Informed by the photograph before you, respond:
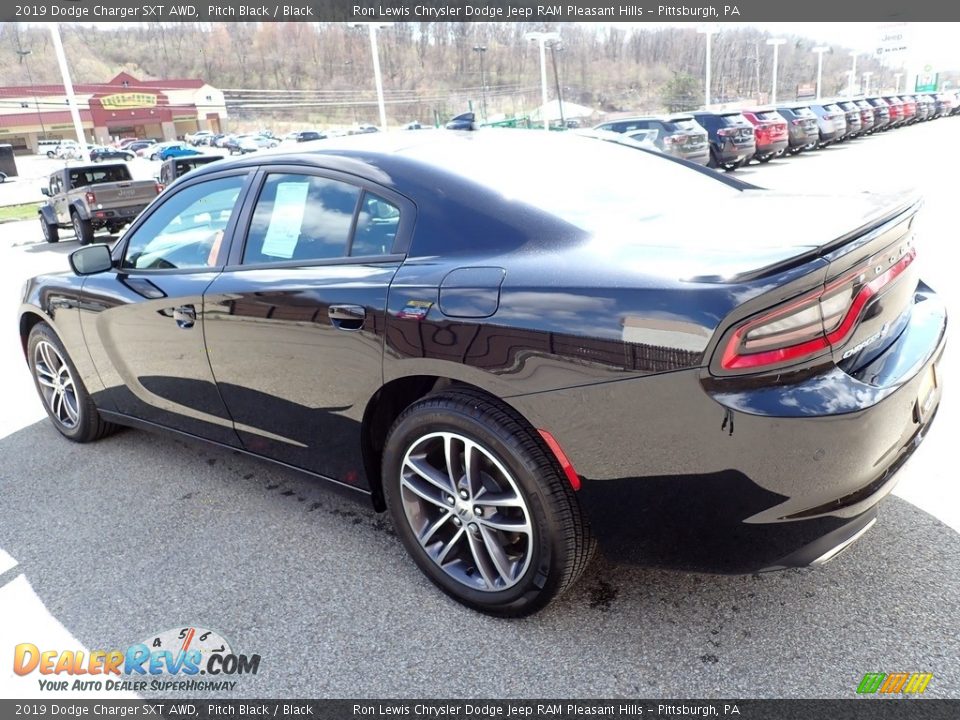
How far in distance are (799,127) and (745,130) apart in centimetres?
430

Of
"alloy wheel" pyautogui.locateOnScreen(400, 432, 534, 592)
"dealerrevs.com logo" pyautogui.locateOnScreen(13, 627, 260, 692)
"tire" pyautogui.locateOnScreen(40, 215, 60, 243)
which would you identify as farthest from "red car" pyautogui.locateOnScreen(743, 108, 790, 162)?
"dealerrevs.com logo" pyautogui.locateOnScreen(13, 627, 260, 692)


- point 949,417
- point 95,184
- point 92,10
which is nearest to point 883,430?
point 949,417

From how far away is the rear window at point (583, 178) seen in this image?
256 cm

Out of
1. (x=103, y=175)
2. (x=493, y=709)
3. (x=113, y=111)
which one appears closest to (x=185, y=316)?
(x=493, y=709)

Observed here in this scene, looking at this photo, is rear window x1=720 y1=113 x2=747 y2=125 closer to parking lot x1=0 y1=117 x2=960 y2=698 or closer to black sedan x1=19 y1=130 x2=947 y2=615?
parking lot x1=0 y1=117 x2=960 y2=698

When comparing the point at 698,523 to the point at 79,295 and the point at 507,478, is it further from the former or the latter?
the point at 79,295

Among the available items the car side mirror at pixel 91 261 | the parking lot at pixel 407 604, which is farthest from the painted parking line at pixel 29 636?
the car side mirror at pixel 91 261

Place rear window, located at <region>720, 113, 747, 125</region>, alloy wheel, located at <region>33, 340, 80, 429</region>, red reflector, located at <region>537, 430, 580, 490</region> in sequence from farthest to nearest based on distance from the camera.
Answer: rear window, located at <region>720, 113, 747, 125</region>, alloy wheel, located at <region>33, 340, 80, 429</region>, red reflector, located at <region>537, 430, 580, 490</region>

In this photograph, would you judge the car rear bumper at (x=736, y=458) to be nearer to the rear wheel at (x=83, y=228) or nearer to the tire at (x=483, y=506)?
the tire at (x=483, y=506)

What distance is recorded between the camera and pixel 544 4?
103 feet

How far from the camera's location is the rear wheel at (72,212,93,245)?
14.9 m

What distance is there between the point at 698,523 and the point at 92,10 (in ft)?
71.0

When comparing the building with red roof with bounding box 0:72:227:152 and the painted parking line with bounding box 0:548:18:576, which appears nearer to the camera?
the painted parking line with bounding box 0:548:18:576

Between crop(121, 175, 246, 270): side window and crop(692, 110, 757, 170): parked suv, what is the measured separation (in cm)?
1749
